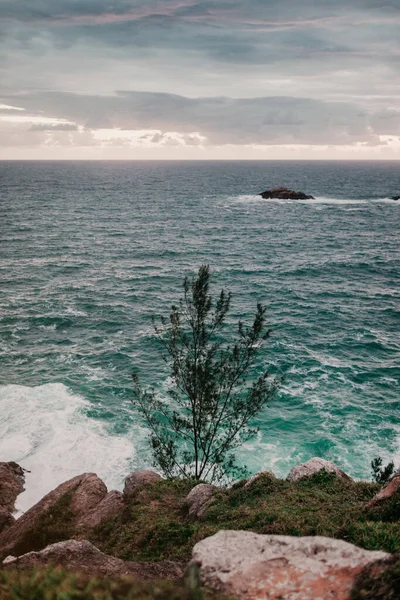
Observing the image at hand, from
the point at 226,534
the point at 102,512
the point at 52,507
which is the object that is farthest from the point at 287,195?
the point at 226,534

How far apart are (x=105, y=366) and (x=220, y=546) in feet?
141

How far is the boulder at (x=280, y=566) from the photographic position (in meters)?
9.14

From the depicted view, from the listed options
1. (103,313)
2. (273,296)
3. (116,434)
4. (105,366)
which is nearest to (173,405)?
(116,434)

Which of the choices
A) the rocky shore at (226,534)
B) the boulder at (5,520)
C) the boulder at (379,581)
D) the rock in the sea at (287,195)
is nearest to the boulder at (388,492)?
the rocky shore at (226,534)

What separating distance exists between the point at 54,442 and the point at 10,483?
632 cm

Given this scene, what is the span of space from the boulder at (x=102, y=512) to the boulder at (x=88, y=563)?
792cm

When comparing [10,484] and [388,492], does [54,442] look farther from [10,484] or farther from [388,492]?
[388,492]

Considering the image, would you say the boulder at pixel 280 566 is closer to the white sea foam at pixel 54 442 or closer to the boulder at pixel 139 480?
the boulder at pixel 139 480

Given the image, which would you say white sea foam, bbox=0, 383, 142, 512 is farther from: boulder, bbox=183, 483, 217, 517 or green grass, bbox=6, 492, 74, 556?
boulder, bbox=183, 483, 217, 517

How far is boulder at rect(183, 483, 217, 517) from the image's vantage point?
22286 millimetres

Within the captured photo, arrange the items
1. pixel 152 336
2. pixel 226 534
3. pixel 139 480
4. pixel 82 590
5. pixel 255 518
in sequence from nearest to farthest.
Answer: pixel 82 590
pixel 226 534
pixel 255 518
pixel 139 480
pixel 152 336

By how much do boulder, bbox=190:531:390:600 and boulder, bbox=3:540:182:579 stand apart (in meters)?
5.01

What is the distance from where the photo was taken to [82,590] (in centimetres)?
852

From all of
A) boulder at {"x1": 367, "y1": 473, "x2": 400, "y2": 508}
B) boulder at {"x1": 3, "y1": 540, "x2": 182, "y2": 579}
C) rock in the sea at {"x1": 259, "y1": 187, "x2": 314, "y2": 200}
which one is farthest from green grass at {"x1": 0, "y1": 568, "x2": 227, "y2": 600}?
rock in the sea at {"x1": 259, "y1": 187, "x2": 314, "y2": 200}
